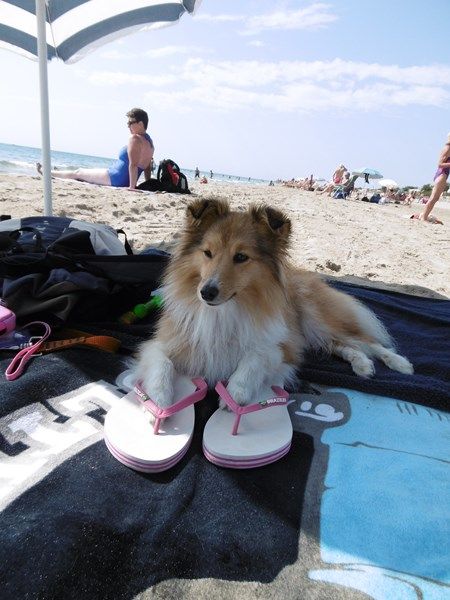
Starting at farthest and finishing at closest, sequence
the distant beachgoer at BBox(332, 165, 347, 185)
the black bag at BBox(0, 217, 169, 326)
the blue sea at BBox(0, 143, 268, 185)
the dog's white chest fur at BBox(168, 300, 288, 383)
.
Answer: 1. the distant beachgoer at BBox(332, 165, 347, 185)
2. the blue sea at BBox(0, 143, 268, 185)
3. the black bag at BBox(0, 217, 169, 326)
4. the dog's white chest fur at BBox(168, 300, 288, 383)

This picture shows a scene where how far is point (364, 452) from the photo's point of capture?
1.82 meters

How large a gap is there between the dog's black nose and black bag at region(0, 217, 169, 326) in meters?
1.06

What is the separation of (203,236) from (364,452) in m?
1.52

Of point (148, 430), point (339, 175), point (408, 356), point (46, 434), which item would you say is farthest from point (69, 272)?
point (339, 175)

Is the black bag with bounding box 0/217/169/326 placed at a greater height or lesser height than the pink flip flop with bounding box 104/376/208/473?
greater

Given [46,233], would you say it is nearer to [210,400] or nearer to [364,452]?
[210,400]

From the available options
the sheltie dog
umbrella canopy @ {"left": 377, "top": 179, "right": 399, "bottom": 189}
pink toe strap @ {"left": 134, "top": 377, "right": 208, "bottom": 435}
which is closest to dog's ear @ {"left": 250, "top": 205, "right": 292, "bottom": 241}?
the sheltie dog

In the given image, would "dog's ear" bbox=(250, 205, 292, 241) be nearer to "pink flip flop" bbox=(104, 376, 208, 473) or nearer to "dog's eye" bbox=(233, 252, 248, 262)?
"dog's eye" bbox=(233, 252, 248, 262)

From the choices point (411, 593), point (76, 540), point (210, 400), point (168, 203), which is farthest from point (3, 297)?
point (168, 203)

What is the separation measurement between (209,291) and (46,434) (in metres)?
1.04

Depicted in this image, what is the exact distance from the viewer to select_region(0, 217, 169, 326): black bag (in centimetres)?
265

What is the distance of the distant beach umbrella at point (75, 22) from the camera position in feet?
15.2

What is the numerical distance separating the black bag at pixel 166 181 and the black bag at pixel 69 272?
6752 millimetres

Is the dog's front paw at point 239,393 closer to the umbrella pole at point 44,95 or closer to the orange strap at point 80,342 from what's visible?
the orange strap at point 80,342
